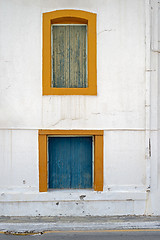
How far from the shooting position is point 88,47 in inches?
275

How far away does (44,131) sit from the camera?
6.98 meters

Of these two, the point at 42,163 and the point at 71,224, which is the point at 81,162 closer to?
the point at 42,163

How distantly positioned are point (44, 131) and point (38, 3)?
333cm

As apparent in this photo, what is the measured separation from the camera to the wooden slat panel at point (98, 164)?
23.1 feet

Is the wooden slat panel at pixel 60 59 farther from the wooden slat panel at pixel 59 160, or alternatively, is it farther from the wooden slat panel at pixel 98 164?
the wooden slat panel at pixel 98 164

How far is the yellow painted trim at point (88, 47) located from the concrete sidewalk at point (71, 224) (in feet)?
10.6

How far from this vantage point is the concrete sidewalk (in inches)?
250

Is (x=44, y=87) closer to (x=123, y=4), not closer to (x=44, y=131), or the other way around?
(x=44, y=131)

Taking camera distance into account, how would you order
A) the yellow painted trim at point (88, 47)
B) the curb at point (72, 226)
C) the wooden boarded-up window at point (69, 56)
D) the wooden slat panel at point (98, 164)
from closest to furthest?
the curb at point (72, 226) → the yellow painted trim at point (88, 47) → the wooden slat panel at point (98, 164) → the wooden boarded-up window at point (69, 56)

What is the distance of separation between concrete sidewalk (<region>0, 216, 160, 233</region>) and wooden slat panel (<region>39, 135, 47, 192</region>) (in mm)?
843

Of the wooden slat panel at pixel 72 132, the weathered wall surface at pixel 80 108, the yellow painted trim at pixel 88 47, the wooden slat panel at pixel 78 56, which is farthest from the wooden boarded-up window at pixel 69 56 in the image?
the wooden slat panel at pixel 72 132

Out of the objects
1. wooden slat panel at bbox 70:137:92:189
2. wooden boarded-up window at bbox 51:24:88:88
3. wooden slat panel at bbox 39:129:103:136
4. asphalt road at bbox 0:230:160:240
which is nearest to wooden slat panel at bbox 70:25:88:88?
wooden boarded-up window at bbox 51:24:88:88

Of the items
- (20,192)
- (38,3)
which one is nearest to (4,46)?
(38,3)

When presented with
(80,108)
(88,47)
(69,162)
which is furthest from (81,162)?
(88,47)
